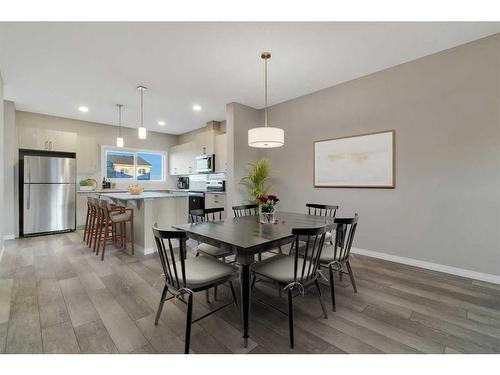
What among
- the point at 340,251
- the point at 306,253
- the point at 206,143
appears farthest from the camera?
the point at 206,143

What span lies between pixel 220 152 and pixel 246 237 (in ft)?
12.9

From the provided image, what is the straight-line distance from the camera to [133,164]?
653 centimetres

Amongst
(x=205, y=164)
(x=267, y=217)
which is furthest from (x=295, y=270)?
(x=205, y=164)

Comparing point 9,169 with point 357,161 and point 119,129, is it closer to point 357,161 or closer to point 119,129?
point 119,129

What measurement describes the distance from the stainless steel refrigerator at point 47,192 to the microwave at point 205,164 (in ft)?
8.79

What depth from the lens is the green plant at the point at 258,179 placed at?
4.29 m

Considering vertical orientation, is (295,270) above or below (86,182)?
below

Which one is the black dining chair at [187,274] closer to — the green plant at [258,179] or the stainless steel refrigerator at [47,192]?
the green plant at [258,179]

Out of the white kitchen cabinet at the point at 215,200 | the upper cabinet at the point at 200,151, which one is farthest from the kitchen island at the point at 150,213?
the upper cabinet at the point at 200,151

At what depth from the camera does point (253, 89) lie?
3.83 m

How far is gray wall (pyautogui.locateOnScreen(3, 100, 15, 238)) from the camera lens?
4270 millimetres

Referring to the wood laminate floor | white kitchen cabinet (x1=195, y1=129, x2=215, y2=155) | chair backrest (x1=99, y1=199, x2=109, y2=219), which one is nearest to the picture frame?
the wood laminate floor
